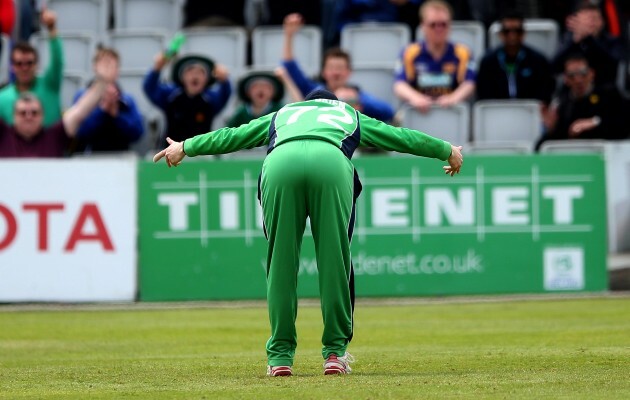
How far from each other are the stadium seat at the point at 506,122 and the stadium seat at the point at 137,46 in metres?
4.40

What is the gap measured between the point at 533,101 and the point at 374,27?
2.35 m

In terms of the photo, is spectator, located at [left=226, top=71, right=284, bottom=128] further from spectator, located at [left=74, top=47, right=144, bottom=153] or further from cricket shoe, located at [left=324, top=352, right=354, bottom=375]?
cricket shoe, located at [left=324, top=352, right=354, bottom=375]

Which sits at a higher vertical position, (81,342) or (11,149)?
(11,149)

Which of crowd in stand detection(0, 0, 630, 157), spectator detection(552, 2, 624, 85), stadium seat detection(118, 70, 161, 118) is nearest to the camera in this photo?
crowd in stand detection(0, 0, 630, 157)

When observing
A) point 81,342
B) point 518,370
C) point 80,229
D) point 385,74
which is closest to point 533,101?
point 385,74

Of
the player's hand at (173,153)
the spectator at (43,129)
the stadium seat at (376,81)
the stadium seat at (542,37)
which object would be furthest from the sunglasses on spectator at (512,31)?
the player's hand at (173,153)

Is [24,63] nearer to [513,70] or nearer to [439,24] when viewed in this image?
[439,24]

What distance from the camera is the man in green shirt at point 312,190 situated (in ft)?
27.2

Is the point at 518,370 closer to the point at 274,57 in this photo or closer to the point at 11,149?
the point at 11,149

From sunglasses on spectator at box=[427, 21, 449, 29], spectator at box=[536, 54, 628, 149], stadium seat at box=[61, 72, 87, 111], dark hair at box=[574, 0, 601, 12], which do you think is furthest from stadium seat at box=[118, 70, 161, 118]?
dark hair at box=[574, 0, 601, 12]

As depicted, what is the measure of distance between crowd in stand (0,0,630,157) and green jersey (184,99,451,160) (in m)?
6.77

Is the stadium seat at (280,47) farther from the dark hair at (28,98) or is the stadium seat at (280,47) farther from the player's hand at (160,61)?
the dark hair at (28,98)

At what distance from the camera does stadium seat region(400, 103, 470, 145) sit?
16938 mm

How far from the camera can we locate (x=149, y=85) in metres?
16.8
